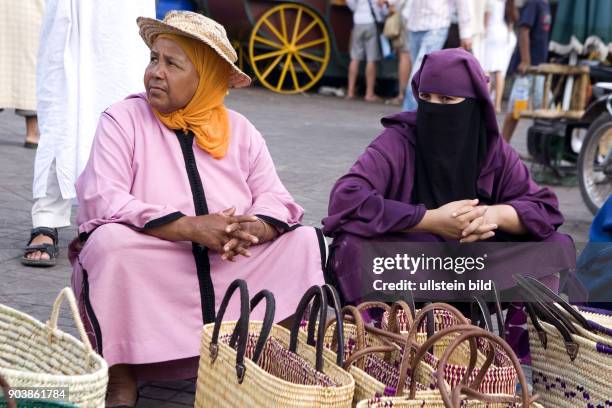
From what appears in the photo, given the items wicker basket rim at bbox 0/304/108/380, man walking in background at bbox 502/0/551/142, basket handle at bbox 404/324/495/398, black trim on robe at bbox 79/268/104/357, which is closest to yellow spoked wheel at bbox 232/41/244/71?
man walking in background at bbox 502/0/551/142

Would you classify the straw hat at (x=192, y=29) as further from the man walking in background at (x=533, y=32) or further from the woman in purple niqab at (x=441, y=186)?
the man walking in background at (x=533, y=32)

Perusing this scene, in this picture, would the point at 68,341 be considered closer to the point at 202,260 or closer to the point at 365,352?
the point at 365,352

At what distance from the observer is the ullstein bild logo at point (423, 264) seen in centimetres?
379

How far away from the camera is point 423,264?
388 cm

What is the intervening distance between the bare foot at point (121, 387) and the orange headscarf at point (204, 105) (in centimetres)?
83

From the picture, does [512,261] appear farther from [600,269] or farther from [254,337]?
[254,337]

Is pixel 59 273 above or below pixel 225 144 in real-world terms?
below

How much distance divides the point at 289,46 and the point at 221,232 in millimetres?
10477

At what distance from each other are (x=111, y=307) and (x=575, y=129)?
620 centimetres

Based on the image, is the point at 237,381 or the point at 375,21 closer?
the point at 237,381

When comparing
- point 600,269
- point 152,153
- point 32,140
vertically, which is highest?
point 152,153

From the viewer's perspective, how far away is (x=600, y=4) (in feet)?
31.8

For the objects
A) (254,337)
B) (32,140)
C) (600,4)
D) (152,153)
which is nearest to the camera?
(254,337)

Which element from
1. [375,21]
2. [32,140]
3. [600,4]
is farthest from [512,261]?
[375,21]
